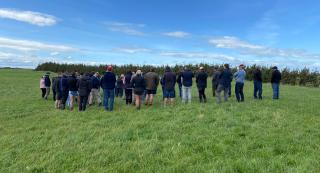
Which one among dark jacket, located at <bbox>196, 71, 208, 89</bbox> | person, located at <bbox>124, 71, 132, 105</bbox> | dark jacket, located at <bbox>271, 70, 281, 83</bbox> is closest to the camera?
dark jacket, located at <bbox>196, 71, 208, 89</bbox>

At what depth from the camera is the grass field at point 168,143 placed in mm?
6812

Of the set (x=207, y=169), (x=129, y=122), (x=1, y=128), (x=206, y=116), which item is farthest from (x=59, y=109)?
(x=207, y=169)

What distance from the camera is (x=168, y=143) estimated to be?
8.34 m

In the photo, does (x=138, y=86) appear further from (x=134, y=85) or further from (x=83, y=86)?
(x=83, y=86)

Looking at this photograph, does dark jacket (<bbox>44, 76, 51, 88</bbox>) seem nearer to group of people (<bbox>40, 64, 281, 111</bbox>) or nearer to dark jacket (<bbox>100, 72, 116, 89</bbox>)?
group of people (<bbox>40, 64, 281, 111</bbox>)

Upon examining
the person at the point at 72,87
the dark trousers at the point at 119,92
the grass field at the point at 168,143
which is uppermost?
the person at the point at 72,87

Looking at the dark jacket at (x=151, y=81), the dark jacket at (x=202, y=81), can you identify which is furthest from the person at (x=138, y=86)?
the dark jacket at (x=202, y=81)

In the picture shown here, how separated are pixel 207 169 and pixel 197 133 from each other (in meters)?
2.95

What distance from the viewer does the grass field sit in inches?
268

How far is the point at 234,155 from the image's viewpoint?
287 inches

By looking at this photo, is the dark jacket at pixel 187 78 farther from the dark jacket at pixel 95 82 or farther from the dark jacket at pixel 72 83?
the dark jacket at pixel 72 83

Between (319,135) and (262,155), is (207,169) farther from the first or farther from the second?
(319,135)

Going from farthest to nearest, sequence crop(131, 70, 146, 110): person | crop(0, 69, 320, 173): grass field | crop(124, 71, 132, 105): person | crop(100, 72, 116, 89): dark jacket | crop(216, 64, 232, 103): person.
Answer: crop(124, 71, 132, 105): person < crop(216, 64, 232, 103): person < crop(131, 70, 146, 110): person < crop(100, 72, 116, 89): dark jacket < crop(0, 69, 320, 173): grass field

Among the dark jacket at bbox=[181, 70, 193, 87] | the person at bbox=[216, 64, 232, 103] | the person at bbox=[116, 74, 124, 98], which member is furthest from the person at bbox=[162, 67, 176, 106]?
the person at bbox=[116, 74, 124, 98]
